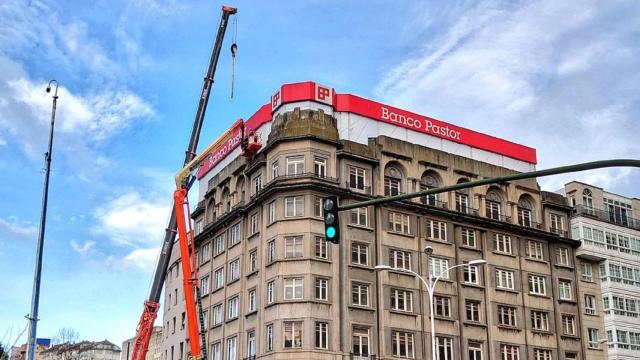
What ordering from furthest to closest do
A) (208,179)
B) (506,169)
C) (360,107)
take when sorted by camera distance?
(208,179) → (506,169) → (360,107)

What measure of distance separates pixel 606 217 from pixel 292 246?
36.9 metres

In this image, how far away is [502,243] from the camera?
237 ft

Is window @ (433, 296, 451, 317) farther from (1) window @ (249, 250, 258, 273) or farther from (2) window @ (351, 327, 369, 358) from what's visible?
(1) window @ (249, 250, 258, 273)

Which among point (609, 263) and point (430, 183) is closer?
point (430, 183)

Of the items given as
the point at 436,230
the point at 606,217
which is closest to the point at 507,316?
the point at 436,230

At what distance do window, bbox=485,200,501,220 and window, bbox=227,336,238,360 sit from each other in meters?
26.1

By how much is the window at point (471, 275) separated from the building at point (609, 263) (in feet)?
45.3

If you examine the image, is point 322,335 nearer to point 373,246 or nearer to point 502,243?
point 373,246

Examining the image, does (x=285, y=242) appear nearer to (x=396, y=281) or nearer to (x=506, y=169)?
(x=396, y=281)

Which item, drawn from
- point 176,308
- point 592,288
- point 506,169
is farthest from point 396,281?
point 176,308

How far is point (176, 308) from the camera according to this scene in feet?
276

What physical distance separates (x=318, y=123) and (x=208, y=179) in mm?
21183

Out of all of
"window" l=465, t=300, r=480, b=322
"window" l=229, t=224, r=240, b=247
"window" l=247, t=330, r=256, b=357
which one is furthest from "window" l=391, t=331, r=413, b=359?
"window" l=229, t=224, r=240, b=247

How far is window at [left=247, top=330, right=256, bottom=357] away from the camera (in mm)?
63094
